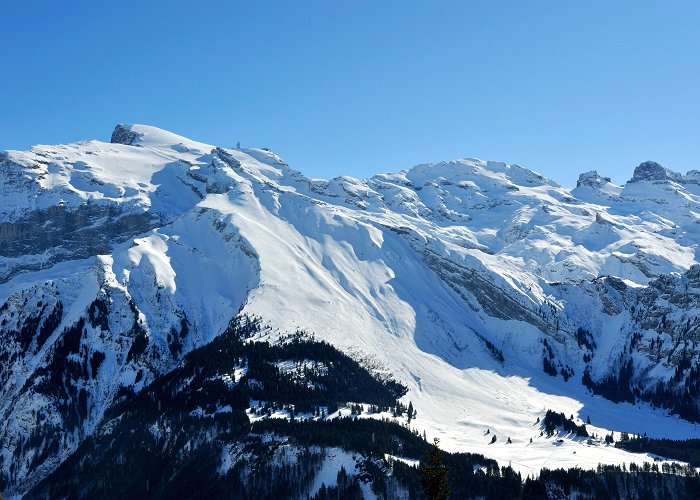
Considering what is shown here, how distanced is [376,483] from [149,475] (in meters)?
60.3

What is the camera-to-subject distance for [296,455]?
7101 inches

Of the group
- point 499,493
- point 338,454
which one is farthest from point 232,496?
point 499,493

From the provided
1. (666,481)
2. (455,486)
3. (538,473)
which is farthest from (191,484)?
(666,481)

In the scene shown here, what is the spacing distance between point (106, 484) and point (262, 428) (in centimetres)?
4290

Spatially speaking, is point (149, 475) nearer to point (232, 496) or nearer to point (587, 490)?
point (232, 496)

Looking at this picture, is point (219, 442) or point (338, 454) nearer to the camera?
point (338, 454)

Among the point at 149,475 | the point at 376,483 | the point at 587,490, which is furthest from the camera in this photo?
the point at 149,475

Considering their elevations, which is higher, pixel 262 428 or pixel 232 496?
pixel 262 428

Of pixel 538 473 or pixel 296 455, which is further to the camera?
pixel 538 473

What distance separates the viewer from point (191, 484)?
7264 inches

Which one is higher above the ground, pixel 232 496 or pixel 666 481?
pixel 666 481

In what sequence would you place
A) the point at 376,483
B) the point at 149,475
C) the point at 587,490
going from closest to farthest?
the point at 376,483 < the point at 587,490 < the point at 149,475

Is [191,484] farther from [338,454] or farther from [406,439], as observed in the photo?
[406,439]

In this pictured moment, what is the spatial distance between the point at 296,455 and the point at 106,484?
53.3 meters
